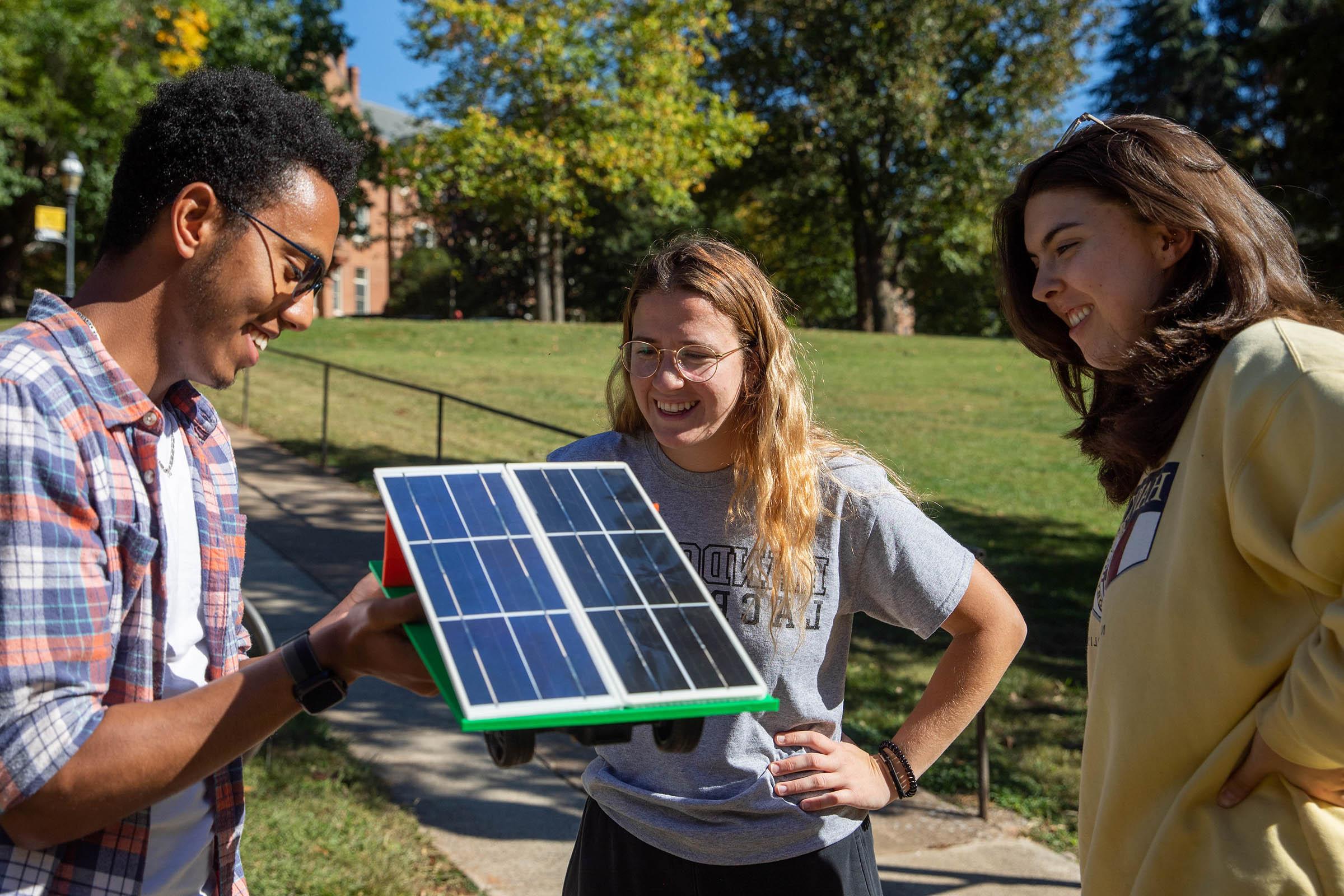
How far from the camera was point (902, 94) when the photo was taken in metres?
32.5

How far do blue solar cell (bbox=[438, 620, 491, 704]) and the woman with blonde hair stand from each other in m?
0.86

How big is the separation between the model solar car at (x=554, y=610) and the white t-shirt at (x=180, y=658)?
1.08 feet

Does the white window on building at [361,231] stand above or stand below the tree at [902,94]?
below

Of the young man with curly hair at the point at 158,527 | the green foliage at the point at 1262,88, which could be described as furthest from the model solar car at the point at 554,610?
the green foliage at the point at 1262,88

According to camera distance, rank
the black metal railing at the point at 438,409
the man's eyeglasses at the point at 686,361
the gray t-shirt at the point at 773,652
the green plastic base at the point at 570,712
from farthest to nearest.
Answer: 1. the black metal railing at the point at 438,409
2. the man's eyeglasses at the point at 686,361
3. the gray t-shirt at the point at 773,652
4. the green plastic base at the point at 570,712

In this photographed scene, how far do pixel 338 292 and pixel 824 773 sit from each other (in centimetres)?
6406

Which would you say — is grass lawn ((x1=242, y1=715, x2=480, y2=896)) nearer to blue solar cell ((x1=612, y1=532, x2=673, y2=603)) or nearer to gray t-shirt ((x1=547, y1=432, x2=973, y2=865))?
gray t-shirt ((x1=547, y1=432, x2=973, y2=865))

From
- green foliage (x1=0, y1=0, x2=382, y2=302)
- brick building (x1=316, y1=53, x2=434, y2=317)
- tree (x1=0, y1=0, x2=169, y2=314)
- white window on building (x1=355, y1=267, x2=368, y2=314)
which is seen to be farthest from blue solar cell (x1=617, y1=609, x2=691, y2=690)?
white window on building (x1=355, y1=267, x2=368, y2=314)

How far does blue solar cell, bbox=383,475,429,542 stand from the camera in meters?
1.59

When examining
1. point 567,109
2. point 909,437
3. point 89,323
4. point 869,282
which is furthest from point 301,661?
point 869,282

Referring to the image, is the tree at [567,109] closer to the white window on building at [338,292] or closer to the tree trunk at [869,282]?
the tree trunk at [869,282]

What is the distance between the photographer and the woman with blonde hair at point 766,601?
7.13 feet

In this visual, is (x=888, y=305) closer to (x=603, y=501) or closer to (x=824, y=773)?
(x=824, y=773)

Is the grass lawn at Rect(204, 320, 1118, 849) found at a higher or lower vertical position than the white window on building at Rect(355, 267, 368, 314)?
lower
